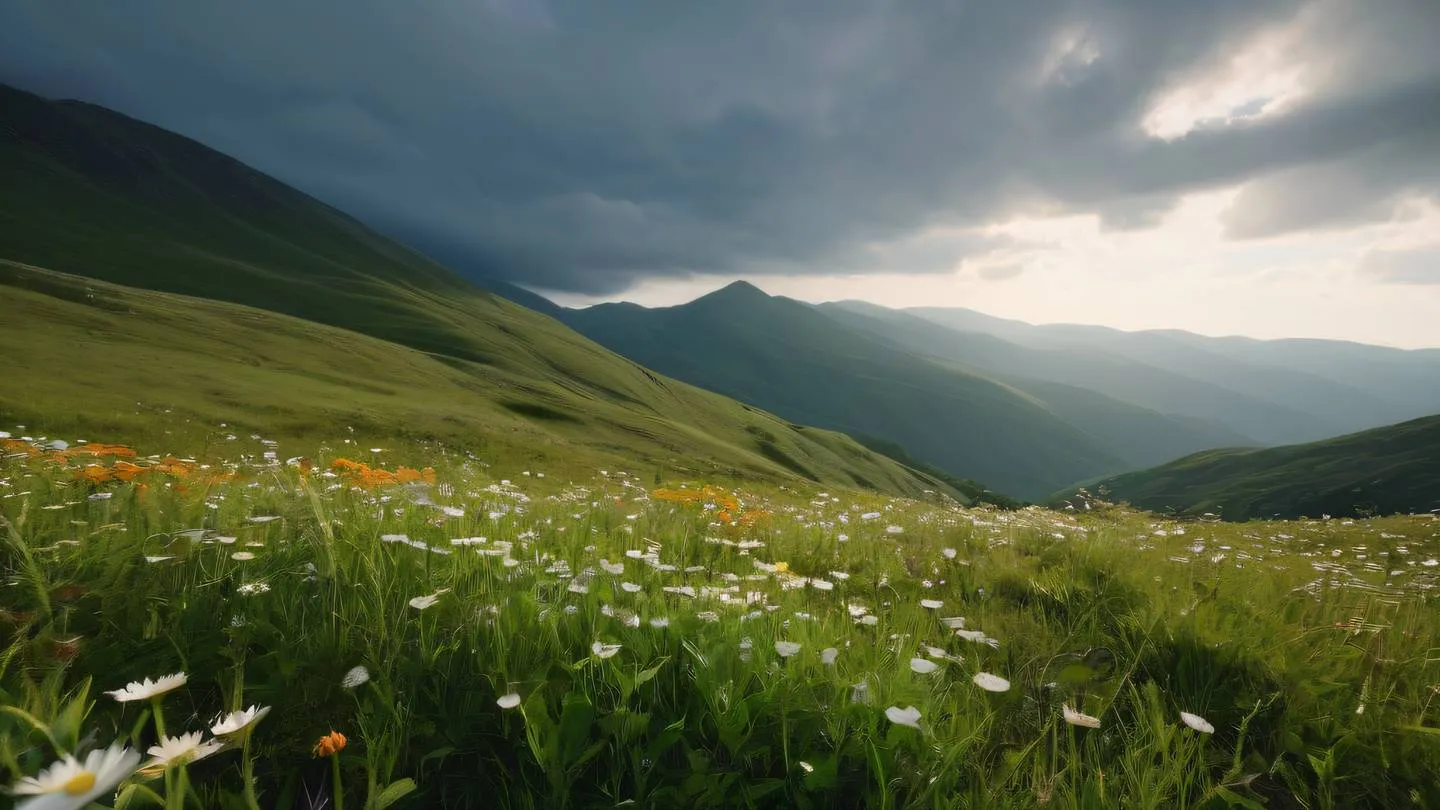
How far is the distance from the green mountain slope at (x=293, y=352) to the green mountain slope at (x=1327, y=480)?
80824mm

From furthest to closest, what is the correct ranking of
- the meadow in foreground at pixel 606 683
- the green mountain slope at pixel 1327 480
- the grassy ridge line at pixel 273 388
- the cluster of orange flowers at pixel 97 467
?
the green mountain slope at pixel 1327 480
the grassy ridge line at pixel 273 388
the cluster of orange flowers at pixel 97 467
the meadow in foreground at pixel 606 683

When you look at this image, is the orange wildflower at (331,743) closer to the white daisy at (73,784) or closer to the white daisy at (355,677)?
the white daisy at (355,677)

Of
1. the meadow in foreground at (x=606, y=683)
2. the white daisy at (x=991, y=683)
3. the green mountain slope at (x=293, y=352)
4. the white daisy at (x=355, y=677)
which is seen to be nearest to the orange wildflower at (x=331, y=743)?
the meadow in foreground at (x=606, y=683)

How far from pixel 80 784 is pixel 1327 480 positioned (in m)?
209

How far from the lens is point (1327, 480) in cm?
14912

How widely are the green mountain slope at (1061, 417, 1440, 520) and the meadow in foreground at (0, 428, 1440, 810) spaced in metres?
135

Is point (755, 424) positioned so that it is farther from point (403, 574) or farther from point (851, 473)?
point (403, 574)

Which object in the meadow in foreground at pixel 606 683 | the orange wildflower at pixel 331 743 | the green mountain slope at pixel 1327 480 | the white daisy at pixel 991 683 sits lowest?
the green mountain slope at pixel 1327 480

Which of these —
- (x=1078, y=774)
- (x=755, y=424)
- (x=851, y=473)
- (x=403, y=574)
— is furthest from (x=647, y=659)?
(x=755, y=424)

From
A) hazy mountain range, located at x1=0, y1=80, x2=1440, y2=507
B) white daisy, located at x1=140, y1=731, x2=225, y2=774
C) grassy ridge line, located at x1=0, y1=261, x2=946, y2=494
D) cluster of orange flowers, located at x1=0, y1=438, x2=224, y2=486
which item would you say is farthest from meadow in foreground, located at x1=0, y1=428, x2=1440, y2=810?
hazy mountain range, located at x1=0, y1=80, x2=1440, y2=507

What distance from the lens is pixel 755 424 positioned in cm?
12238

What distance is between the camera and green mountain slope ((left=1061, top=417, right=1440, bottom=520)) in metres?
134

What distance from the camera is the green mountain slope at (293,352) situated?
45000 millimetres

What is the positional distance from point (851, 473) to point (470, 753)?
355ft
